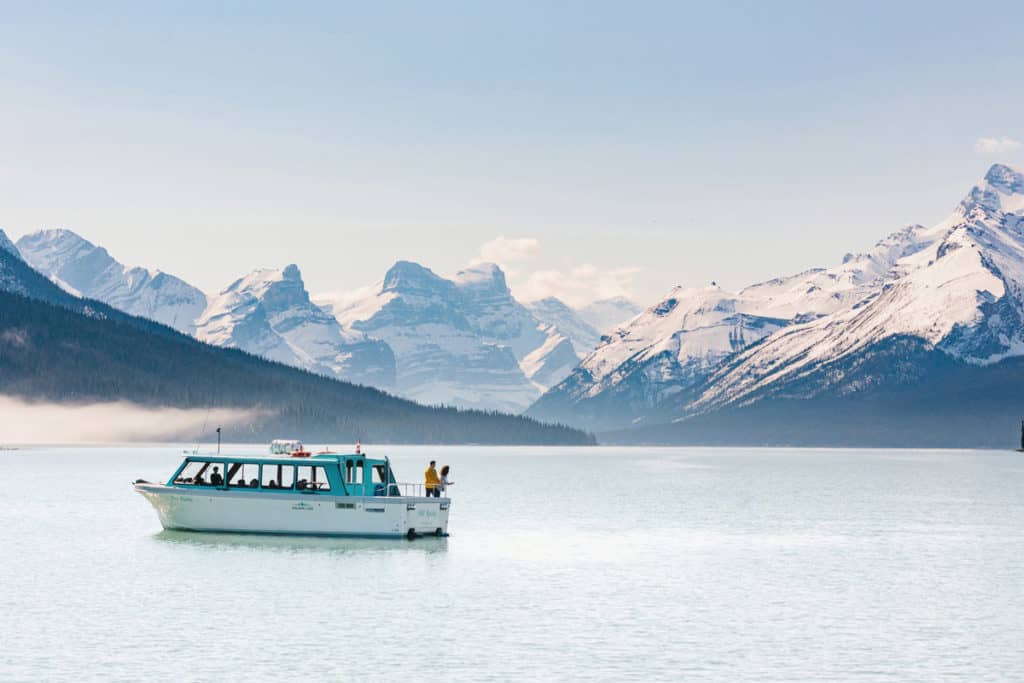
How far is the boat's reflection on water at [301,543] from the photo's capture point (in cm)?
8319

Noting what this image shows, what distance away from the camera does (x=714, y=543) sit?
308 feet

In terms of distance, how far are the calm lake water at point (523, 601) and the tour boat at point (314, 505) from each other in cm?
109

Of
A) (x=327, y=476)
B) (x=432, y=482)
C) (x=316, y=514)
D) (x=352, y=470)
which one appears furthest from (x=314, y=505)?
(x=432, y=482)

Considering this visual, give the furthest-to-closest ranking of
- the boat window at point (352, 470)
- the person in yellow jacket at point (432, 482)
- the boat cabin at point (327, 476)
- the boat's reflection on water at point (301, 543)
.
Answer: the person in yellow jacket at point (432, 482) < the boat window at point (352, 470) < the boat cabin at point (327, 476) < the boat's reflection on water at point (301, 543)

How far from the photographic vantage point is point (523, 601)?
63156 mm

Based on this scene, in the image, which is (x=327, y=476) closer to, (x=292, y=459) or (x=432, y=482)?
(x=292, y=459)

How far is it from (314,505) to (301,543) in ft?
8.24

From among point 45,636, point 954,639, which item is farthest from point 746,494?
point 45,636

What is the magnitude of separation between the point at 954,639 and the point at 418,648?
21.1 m

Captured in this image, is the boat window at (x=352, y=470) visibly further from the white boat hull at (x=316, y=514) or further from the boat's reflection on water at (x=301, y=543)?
the boat's reflection on water at (x=301, y=543)

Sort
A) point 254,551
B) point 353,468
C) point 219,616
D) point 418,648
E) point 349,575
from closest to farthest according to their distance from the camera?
1. point 418,648
2. point 219,616
3. point 349,575
4. point 254,551
5. point 353,468

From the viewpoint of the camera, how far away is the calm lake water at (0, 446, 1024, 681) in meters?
48.2

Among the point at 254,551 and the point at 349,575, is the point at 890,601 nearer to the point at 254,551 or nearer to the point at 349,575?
the point at 349,575

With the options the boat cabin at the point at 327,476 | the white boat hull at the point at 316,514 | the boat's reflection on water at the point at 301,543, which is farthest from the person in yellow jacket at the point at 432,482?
the boat's reflection on water at the point at 301,543
